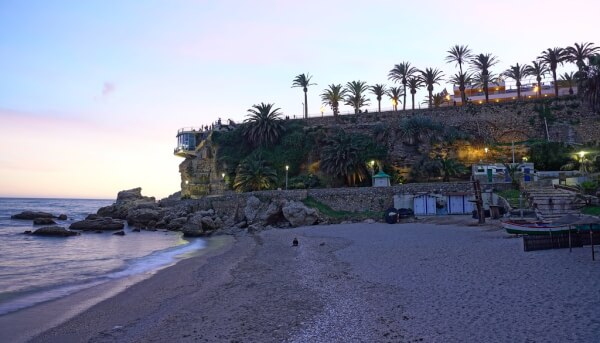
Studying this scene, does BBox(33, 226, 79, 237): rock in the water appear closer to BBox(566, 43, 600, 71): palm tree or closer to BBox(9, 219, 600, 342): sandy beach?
BBox(9, 219, 600, 342): sandy beach

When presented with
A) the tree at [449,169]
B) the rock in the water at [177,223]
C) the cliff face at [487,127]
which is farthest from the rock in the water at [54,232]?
the tree at [449,169]

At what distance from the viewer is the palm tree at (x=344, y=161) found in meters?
51.1

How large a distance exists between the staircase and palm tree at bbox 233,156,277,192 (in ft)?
108

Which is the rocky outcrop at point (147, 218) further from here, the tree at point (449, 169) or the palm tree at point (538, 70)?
the palm tree at point (538, 70)

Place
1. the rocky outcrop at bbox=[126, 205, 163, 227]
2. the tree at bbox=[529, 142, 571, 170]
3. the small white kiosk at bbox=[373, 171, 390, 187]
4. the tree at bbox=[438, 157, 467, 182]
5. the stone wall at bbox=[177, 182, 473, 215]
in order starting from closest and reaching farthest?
1. the stone wall at bbox=[177, 182, 473, 215]
2. the tree at bbox=[529, 142, 571, 170]
3. the small white kiosk at bbox=[373, 171, 390, 187]
4. the tree at bbox=[438, 157, 467, 182]
5. the rocky outcrop at bbox=[126, 205, 163, 227]

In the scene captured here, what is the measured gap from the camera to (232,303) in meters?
12.2

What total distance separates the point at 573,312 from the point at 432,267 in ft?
21.1

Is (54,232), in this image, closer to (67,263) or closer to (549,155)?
(67,263)

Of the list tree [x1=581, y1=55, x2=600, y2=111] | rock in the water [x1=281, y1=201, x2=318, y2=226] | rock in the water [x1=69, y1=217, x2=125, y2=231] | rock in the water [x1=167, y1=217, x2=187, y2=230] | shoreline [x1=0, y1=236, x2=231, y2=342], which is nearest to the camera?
shoreline [x1=0, y1=236, x2=231, y2=342]

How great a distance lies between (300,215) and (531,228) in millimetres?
24573

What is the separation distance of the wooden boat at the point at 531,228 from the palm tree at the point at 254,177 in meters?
36.9

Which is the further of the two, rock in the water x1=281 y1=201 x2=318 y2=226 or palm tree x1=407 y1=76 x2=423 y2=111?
palm tree x1=407 y1=76 x2=423 y2=111

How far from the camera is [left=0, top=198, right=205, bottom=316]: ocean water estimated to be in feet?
53.1

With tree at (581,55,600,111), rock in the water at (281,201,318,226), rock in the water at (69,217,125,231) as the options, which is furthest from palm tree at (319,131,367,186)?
rock in the water at (69,217,125,231)
